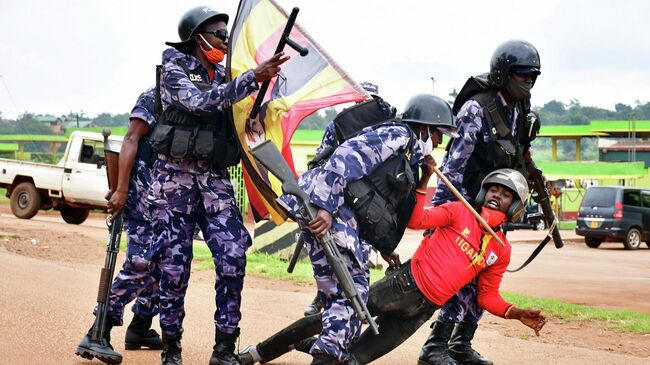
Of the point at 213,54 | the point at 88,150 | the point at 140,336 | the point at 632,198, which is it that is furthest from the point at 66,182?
the point at 213,54

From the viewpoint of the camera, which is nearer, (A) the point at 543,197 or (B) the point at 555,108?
(A) the point at 543,197

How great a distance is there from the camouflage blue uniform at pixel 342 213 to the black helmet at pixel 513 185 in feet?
3.25

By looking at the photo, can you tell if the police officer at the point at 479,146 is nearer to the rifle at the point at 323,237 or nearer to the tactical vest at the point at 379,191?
the tactical vest at the point at 379,191

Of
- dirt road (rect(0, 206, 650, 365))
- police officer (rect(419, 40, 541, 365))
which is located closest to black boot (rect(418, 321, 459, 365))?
police officer (rect(419, 40, 541, 365))

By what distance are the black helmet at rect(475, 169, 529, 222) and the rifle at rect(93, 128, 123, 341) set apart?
228cm

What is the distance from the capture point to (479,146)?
6.50 meters

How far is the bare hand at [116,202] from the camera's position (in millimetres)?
6172

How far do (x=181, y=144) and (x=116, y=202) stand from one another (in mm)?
724

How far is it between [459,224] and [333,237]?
104 centimetres

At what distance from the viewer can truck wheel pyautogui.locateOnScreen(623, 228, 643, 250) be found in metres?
26.4

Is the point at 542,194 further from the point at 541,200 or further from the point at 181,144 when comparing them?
the point at 181,144

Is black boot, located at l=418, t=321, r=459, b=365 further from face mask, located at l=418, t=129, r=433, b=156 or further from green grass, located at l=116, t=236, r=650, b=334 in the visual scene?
green grass, located at l=116, t=236, r=650, b=334

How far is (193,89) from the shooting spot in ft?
18.6

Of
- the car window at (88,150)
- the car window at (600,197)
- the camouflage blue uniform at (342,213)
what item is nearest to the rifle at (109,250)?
the camouflage blue uniform at (342,213)
